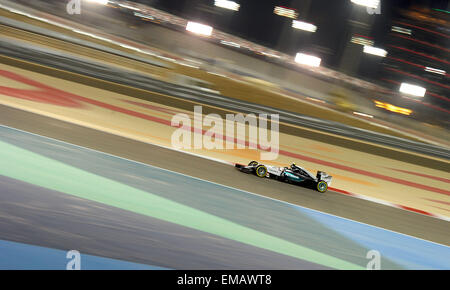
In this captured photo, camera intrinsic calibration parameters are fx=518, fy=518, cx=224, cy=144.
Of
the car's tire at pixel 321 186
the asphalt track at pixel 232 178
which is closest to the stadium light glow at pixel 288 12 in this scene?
the asphalt track at pixel 232 178

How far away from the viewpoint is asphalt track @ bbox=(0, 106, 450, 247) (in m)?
5.89

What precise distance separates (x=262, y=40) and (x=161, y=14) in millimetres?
12556

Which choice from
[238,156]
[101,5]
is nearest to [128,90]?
[238,156]

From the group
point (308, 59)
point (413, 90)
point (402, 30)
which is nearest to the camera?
point (308, 59)

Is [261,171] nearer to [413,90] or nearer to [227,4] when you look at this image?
[227,4]

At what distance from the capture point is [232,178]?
6305 mm

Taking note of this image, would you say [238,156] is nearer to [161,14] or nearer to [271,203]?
[271,203]

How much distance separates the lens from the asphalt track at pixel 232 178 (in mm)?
5895

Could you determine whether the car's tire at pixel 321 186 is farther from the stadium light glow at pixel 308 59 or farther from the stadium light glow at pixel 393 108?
the stadium light glow at pixel 308 59

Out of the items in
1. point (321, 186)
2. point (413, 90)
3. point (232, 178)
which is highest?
→ point (413, 90)

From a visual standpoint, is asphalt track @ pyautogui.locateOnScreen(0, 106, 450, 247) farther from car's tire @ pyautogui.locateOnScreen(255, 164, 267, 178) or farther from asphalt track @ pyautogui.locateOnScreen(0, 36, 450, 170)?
asphalt track @ pyautogui.locateOnScreen(0, 36, 450, 170)

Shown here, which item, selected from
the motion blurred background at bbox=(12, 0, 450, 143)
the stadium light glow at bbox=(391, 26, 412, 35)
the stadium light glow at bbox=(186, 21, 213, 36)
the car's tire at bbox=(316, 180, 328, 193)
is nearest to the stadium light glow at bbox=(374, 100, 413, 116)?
the motion blurred background at bbox=(12, 0, 450, 143)

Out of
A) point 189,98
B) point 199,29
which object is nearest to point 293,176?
point 189,98
